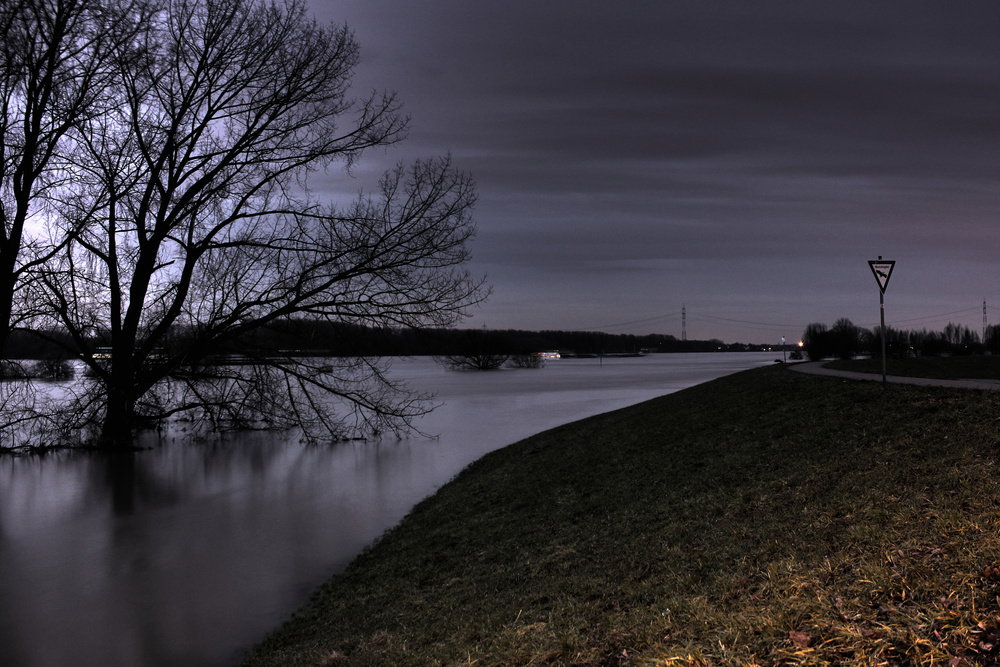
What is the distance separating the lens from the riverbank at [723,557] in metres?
3.86

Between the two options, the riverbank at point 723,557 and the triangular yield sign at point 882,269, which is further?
the triangular yield sign at point 882,269

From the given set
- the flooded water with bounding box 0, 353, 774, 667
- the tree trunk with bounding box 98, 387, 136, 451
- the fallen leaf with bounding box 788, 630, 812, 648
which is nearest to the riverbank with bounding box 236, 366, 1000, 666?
the fallen leaf with bounding box 788, 630, 812, 648

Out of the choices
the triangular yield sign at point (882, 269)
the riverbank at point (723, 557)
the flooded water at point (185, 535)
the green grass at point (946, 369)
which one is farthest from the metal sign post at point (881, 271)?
the flooded water at point (185, 535)

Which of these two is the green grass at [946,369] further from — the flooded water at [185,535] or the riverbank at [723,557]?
the flooded water at [185,535]

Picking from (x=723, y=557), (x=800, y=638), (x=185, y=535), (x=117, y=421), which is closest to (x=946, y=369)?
(x=723, y=557)

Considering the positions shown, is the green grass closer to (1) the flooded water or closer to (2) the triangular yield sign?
(2) the triangular yield sign

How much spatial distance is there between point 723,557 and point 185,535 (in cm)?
986

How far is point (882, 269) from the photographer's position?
43.9 feet

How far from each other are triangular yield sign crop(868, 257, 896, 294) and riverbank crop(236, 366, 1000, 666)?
2378 millimetres

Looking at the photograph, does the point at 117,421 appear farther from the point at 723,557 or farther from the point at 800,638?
the point at 800,638

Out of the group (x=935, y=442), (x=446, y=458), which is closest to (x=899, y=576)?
(x=935, y=442)

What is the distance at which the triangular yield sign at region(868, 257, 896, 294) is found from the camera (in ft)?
43.5

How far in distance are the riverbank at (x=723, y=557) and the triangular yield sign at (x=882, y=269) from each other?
7.80 ft

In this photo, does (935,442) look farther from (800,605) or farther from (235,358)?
(235,358)
